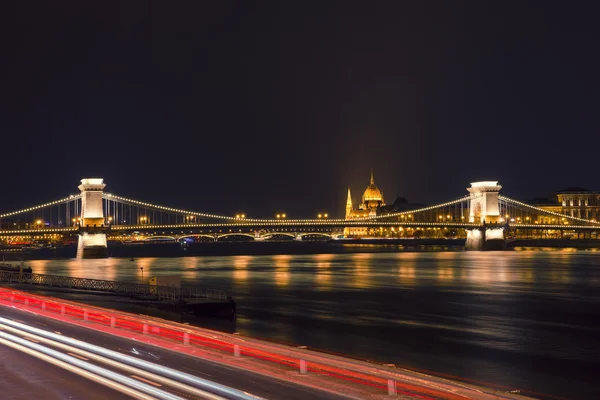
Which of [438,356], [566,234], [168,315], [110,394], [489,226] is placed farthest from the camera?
[566,234]

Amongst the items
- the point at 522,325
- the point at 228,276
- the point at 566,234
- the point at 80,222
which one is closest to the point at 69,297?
the point at 522,325

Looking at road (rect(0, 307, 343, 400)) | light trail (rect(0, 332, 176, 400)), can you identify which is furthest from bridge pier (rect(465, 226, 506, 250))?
light trail (rect(0, 332, 176, 400))

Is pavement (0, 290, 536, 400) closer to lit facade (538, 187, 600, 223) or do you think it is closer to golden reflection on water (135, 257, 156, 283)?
golden reflection on water (135, 257, 156, 283)

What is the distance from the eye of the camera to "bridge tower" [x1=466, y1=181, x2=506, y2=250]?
132 meters

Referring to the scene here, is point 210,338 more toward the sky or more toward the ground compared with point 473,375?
more toward the sky

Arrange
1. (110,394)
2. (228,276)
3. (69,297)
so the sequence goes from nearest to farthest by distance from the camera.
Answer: (110,394) → (69,297) → (228,276)

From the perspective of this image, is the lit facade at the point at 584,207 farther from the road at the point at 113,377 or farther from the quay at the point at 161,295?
the road at the point at 113,377

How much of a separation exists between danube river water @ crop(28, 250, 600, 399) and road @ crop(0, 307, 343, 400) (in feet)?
25.8

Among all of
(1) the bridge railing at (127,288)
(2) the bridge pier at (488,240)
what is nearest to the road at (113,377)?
(1) the bridge railing at (127,288)

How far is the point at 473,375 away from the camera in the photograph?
21000mm

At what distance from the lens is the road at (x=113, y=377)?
41.3 ft

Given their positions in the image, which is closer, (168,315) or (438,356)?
(438,356)

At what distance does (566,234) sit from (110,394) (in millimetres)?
171985

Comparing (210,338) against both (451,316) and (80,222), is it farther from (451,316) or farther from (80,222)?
(80,222)
